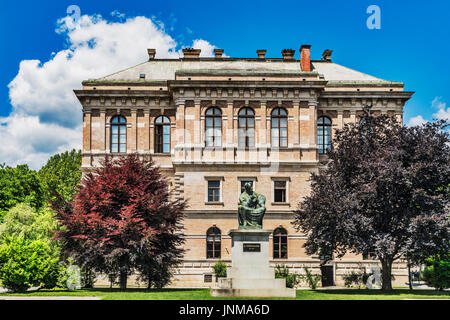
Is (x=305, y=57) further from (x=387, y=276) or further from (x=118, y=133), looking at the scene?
(x=387, y=276)

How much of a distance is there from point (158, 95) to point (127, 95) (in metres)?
2.43

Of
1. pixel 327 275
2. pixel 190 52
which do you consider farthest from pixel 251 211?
pixel 190 52

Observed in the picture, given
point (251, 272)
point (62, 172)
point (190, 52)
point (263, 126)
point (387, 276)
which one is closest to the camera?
point (251, 272)

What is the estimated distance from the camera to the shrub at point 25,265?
28.0m

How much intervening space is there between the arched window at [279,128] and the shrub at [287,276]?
9.42 m

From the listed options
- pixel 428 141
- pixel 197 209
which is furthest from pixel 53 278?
pixel 428 141

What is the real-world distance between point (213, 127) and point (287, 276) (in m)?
12.5

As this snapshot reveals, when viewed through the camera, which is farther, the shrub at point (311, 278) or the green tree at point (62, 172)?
the green tree at point (62, 172)

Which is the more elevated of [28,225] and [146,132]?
[146,132]

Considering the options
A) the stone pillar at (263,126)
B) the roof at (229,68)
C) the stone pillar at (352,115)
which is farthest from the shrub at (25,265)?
the stone pillar at (352,115)

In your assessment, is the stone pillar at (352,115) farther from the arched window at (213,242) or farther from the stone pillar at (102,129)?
the stone pillar at (102,129)

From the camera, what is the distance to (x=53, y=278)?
1171 inches

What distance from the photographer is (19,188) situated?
2517 inches

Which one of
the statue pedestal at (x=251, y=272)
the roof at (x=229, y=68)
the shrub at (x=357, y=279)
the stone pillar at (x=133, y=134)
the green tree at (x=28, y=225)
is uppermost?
the roof at (x=229, y=68)
